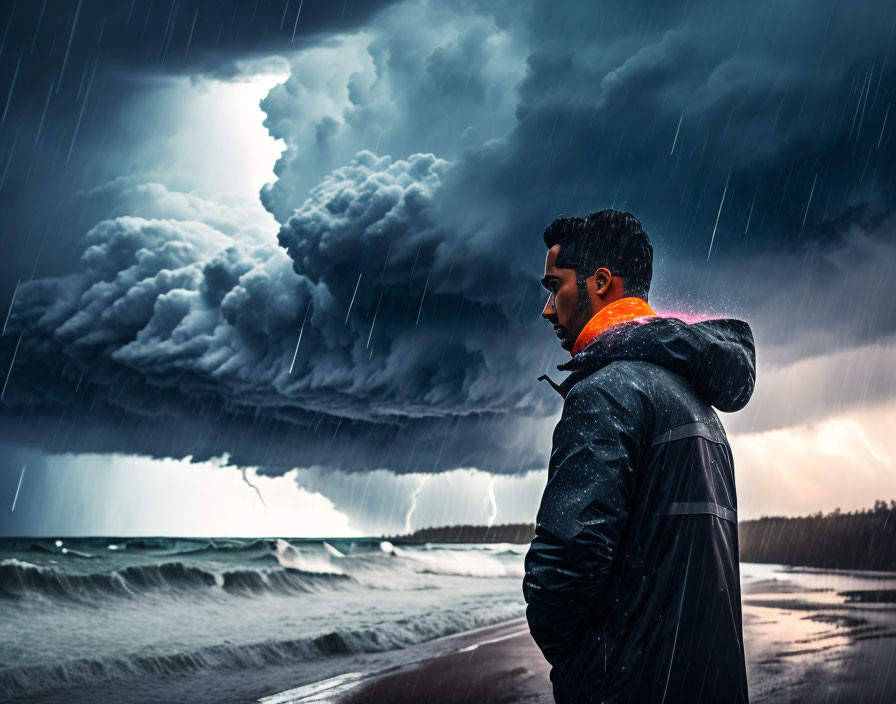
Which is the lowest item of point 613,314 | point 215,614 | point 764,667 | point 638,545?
point 215,614

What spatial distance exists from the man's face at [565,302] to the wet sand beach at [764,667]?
22.4 feet

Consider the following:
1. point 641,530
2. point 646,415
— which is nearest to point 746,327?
point 646,415

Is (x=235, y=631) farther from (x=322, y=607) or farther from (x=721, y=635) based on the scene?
(x=721, y=635)

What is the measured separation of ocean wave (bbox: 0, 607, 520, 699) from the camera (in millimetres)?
10695

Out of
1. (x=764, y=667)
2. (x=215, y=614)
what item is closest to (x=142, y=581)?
(x=215, y=614)

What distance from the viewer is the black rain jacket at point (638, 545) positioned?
4.77ft

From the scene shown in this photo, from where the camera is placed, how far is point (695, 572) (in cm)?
154

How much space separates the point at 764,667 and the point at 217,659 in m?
8.55

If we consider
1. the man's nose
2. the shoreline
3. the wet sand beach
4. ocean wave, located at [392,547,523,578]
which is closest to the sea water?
ocean wave, located at [392,547,523,578]

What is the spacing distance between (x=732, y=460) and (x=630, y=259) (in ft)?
1.84

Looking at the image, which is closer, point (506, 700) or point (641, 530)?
point (641, 530)

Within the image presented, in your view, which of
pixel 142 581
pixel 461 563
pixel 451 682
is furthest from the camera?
pixel 461 563

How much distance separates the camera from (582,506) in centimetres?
144

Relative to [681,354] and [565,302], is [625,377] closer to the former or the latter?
[681,354]
